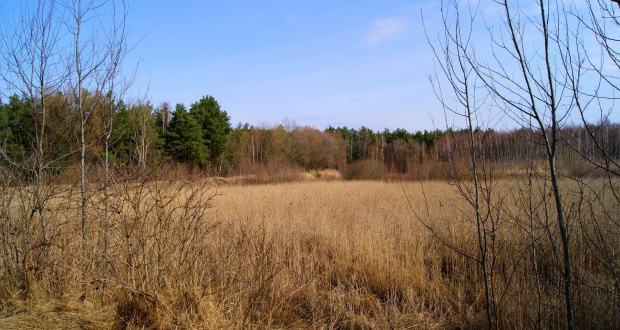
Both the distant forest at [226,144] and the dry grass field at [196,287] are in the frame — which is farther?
the distant forest at [226,144]

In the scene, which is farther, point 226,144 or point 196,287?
point 226,144

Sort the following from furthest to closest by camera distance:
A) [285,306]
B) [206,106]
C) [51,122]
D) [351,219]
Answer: [206,106], [351,219], [51,122], [285,306]

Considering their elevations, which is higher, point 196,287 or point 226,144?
point 226,144

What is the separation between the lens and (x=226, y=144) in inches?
1233

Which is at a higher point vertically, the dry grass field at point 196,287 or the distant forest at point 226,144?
the distant forest at point 226,144

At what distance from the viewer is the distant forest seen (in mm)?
3768

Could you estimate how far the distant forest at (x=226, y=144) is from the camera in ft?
12.4

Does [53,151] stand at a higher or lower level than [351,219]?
higher

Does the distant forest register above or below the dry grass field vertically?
above

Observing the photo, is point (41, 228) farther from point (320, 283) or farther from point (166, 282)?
point (320, 283)

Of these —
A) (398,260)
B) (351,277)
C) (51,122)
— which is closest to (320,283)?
(351,277)

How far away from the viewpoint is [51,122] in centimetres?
480

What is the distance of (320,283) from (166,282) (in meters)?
2.11

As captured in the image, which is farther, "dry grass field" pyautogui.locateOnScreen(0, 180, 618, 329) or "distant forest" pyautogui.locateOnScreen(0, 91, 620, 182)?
"distant forest" pyautogui.locateOnScreen(0, 91, 620, 182)
